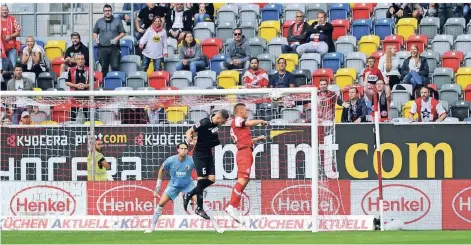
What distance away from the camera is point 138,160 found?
900 inches

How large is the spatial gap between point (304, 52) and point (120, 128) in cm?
506

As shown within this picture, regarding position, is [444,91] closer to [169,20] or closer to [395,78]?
[395,78]

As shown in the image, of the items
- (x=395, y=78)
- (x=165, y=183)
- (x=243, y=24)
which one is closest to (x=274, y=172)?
(x=165, y=183)

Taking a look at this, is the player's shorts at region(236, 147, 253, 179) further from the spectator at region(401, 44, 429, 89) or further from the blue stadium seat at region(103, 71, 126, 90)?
the blue stadium seat at region(103, 71, 126, 90)

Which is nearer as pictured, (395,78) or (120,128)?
(120,128)

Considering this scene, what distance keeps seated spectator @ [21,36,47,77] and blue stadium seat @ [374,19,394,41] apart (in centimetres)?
704

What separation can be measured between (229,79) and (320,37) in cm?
216

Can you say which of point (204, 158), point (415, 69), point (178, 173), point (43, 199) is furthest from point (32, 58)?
point (415, 69)

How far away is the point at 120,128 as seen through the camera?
22.8 metres

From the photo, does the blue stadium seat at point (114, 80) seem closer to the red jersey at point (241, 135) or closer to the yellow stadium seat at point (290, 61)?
the yellow stadium seat at point (290, 61)

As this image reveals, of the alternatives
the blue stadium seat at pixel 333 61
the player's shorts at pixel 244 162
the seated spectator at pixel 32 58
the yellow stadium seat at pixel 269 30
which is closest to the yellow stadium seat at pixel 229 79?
the blue stadium seat at pixel 333 61

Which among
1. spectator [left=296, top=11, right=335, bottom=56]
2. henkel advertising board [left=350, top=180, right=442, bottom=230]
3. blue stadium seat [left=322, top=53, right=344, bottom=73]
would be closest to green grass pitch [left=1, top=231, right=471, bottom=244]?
henkel advertising board [left=350, top=180, right=442, bottom=230]

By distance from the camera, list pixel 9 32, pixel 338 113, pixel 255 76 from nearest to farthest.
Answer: pixel 338 113 → pixel 255 76 → pixel 9 32

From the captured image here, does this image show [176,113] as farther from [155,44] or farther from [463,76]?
[463,76]
